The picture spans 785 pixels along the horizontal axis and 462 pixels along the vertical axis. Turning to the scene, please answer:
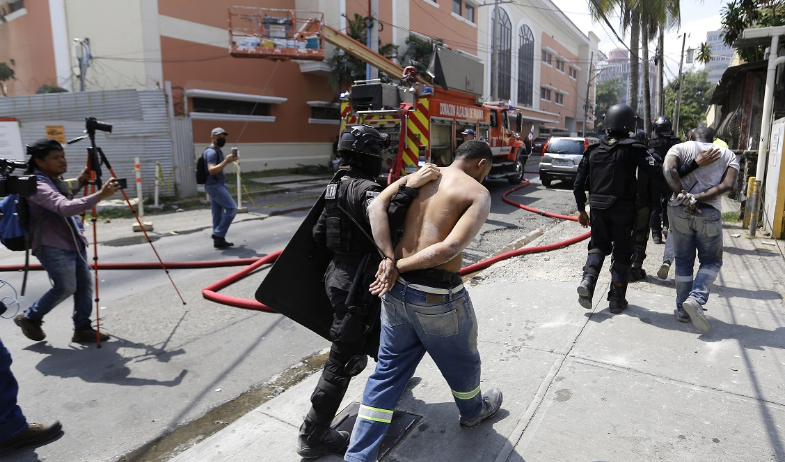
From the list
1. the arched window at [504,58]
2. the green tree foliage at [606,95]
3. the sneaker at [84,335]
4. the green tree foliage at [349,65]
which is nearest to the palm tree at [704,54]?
the green tree foliage at [349,65]

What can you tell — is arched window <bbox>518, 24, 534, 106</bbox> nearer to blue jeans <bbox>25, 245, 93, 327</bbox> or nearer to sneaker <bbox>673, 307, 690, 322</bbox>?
sneaker <bbox>673, 307, 690, 322</bbox>

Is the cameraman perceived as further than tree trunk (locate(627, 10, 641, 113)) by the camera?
No

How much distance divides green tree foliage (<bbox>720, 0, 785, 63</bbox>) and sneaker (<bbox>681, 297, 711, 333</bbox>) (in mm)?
10113

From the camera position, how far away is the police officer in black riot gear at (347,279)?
8.67 ft

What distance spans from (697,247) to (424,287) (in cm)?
325

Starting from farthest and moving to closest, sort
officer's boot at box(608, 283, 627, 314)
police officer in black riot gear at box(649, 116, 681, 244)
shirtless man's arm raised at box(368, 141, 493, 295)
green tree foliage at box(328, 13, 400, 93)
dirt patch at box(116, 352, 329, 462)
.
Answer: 1. green tree foliage at box(328, 13, 400, 93)
2. police officer in black riot gear at box(649, 116, 681, 244)
3. officer's boot at box(608, 283, 627, 314)
4. dirt patch at box(116, 352, 329, 462)
5. shirtless man's arm raised at box(368, 141, 493, 295)

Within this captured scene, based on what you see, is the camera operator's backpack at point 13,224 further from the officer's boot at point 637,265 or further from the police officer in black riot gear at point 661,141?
the police officer in black riot gear at point 661,141

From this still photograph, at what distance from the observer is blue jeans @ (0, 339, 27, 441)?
9.14 ft

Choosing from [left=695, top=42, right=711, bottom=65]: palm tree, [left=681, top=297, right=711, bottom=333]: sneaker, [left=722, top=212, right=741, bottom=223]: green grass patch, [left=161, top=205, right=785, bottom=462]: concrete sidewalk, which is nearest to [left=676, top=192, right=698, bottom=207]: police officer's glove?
[left=681, top=297, right=711, bottom=333]: sneaker

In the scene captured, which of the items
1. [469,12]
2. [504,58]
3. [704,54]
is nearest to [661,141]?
[704,54]

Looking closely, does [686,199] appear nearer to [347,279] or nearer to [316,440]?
[347,279]

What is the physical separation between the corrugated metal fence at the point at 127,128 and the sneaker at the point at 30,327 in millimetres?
9096

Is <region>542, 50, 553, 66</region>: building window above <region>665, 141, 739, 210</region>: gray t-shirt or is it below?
above

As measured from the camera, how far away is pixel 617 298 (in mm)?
4547
